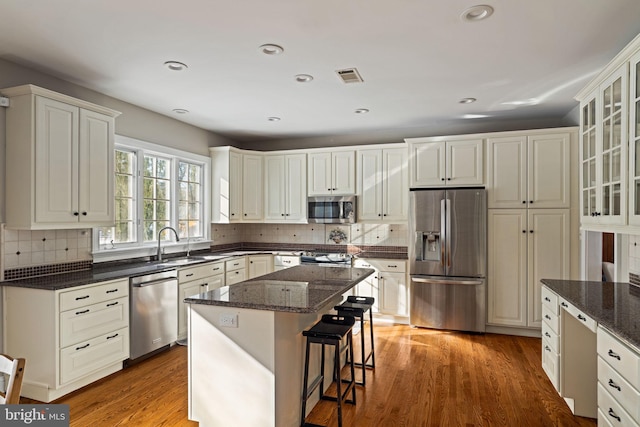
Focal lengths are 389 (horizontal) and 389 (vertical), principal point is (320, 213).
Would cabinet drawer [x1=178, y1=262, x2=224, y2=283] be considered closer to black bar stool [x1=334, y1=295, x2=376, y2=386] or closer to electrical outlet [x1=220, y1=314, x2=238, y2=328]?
black bar stool [x1=334, y1=295, x2=376, y2=386]

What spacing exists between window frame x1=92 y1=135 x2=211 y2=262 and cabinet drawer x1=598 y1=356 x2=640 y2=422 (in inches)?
162

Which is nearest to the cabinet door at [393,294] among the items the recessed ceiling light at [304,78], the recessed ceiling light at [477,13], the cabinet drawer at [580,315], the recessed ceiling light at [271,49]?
the cabinet drawer at [580,315]

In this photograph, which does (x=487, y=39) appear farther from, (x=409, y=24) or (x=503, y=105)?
(x=503, y=105)

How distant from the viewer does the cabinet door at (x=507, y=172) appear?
4.53 m

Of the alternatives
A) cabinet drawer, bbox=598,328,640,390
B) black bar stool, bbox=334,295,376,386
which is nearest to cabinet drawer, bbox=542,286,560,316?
cabinet drawer, bbox=598,328,640,390

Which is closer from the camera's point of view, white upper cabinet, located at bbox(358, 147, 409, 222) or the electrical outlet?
the electrical outlet

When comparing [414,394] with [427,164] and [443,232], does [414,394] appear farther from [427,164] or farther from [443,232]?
[427,164]

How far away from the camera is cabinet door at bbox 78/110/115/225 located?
334cm

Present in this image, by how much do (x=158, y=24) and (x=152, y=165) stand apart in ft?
8.13

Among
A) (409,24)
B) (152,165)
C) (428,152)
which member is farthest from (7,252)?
(428,152)

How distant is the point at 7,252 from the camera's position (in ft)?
10.1

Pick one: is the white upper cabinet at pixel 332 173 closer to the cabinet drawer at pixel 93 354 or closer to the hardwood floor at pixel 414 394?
the hardwood floor at pixel 414 394

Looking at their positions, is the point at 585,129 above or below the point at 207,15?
below

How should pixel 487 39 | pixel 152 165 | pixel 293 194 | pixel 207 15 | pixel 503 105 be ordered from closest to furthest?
pixel 207 15
pixel 487 39
pixel 503 105
pixel 152 165
pixel 293 194
